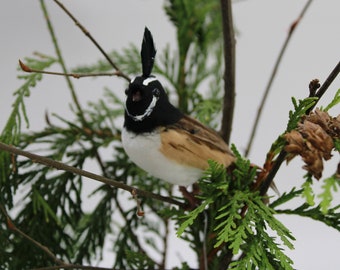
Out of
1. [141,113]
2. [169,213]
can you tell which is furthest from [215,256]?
[141,113]

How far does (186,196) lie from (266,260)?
150 mm

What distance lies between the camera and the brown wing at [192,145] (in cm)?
58

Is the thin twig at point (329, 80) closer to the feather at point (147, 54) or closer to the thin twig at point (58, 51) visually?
the feather at point (147, 54)

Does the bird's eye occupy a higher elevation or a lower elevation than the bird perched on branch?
higher

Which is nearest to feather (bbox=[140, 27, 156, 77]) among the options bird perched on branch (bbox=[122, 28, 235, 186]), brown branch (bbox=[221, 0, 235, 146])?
bird perched on branch (bbox=[122, 28, 235, 186])

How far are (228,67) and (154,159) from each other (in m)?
0.16

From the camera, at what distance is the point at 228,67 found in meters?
0.67

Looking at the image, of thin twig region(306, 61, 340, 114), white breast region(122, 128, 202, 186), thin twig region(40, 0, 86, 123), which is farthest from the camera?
thin twig region(40, 0, 86, 123)

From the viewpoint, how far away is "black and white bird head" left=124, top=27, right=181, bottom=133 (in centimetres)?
55

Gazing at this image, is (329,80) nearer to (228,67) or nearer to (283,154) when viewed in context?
(283,154)

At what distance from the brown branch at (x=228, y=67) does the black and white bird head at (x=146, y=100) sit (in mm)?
115

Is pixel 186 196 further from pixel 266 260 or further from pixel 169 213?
pixel 266 260

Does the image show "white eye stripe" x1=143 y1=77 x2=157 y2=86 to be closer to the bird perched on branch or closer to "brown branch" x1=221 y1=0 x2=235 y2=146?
the bird perched on branch

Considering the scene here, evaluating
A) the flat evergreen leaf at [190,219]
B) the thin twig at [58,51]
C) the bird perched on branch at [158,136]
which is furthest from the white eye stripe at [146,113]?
the thin twig at [58,51]
